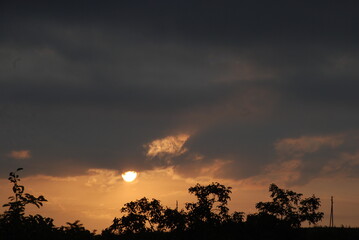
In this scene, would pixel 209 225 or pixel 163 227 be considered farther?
pixel 163 227

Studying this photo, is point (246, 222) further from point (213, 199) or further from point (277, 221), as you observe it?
point (213, 199)

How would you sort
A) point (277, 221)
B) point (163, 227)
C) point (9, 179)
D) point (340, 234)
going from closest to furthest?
point (9, 179) < point (163, 227) < point (277, 221) < point (340, 234)

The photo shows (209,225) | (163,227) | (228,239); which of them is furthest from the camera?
(163,227)

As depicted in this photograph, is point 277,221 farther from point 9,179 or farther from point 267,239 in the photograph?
point 9,179

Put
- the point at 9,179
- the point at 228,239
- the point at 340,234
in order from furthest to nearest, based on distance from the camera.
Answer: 1. the point at 340,234
2. the point at 228,239
3. the point at 9,179

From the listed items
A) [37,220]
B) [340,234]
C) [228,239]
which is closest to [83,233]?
[37,220]

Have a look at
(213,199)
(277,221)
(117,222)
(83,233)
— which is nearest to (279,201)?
(277,221)

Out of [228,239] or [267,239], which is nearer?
[228,239]

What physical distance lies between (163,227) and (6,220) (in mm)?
40113

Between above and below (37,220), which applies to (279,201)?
above

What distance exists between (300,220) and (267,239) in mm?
4508

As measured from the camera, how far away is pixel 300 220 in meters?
61.5

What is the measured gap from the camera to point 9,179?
1861cm

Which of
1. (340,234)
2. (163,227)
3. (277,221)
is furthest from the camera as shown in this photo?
(340,234)
